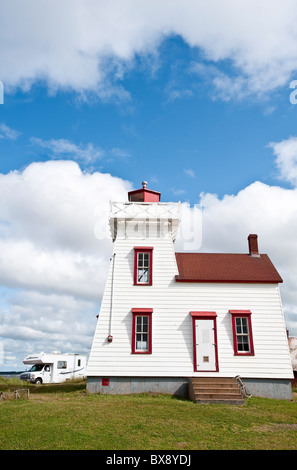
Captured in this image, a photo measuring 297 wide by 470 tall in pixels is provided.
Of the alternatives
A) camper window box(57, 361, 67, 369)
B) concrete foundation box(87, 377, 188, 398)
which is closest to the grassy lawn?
concrete foundation box(87, 377, 188, 398)

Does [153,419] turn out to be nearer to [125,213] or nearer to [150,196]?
[125,213]

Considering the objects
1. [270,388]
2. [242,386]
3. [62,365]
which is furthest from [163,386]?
[62,365]

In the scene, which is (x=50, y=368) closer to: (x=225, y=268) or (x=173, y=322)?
(x=173, y=322)

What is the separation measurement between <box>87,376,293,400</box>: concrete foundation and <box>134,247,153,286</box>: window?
4.89 meters

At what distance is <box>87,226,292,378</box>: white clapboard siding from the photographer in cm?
1703

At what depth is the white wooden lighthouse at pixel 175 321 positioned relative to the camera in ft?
55.4

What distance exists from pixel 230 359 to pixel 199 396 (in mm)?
3222

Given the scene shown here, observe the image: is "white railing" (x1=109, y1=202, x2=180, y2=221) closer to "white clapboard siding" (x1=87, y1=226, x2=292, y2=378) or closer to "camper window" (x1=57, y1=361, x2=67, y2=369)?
"white clapboard siding" (x1=87, y1=226, x2=292, y2=378)

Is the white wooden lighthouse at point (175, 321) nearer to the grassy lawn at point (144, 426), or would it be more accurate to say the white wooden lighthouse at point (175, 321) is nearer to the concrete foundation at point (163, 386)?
the concrete foundation at point (163, 386)

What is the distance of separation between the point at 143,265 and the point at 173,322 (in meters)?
3.44

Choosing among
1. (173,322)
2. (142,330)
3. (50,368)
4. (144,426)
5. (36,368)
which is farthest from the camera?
(50,368)

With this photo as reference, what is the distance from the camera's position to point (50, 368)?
29.5 meters

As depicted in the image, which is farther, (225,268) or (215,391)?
(225,268)

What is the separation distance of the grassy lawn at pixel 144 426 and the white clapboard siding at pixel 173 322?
2.48 m
